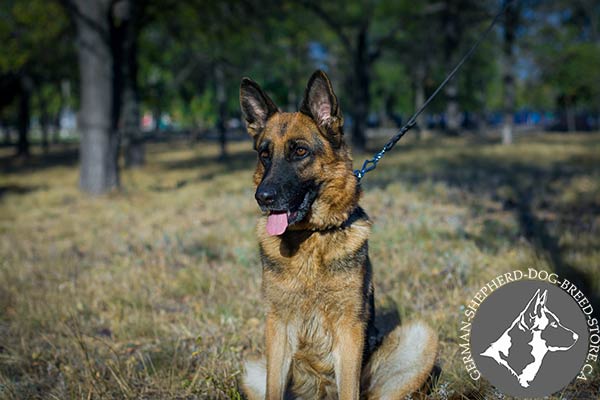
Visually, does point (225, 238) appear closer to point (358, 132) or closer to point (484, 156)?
point (484, 156)

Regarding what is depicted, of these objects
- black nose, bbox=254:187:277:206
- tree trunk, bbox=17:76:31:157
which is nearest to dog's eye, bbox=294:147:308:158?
black nose, bbox=254:187:277:206

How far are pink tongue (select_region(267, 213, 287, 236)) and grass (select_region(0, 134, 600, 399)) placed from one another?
1077mm

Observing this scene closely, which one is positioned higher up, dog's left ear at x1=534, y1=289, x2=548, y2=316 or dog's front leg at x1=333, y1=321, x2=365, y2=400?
dog's left ear at x1=534, y1=289, x2=548, y2=316

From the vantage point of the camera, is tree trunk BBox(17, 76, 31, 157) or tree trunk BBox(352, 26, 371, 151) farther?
tree trunk BBox(17, 76, 31, 157)

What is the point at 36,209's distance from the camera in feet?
35.5

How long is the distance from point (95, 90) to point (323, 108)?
33.9 ft

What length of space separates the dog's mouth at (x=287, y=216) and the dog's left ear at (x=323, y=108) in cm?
45

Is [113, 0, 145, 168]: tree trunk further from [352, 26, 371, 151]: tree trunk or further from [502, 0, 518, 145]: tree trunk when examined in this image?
[502, 0, 518, 145]: tree trunk

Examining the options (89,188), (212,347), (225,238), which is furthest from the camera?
(89,188)

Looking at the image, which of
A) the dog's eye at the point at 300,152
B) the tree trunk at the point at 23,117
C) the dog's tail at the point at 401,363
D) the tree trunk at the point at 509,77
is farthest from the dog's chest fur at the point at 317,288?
the tree trunk at the point at 23,117

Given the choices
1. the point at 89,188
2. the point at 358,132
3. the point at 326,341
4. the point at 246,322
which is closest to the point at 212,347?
the point at 246,322

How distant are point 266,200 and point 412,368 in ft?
4.54

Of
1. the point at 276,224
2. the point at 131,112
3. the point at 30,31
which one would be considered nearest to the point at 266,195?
the point at 276,224

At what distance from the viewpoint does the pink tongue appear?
9.63ft
